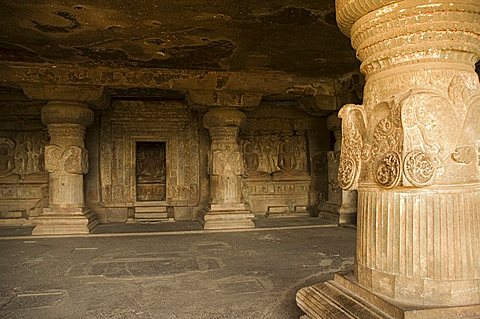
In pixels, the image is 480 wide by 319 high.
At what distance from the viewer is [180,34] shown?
18.6 ft

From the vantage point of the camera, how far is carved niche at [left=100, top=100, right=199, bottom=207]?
9469 mm

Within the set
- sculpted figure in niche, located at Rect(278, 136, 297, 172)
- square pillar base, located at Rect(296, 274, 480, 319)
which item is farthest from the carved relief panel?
sculpted figure in niche, located at Rect(278, 136, 297, 172)

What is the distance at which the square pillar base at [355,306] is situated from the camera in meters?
2.04

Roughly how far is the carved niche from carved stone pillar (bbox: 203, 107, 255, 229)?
1.45 metres

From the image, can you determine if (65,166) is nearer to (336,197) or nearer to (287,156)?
(287,156)

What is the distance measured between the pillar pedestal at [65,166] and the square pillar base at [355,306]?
591 cm

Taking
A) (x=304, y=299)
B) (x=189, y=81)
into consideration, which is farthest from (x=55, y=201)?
(x=304, y=299)

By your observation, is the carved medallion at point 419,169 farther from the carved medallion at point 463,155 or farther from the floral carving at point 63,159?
the floral carving at point 63,159

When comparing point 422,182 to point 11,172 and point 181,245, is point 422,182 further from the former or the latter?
point 11,172

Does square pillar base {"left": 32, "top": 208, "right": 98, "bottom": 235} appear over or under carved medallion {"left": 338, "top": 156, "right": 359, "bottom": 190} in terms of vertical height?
under

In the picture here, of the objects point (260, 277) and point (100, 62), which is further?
point (100, 62)

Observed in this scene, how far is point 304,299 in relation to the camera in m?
2.77

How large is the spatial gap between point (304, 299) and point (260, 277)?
5.79ft

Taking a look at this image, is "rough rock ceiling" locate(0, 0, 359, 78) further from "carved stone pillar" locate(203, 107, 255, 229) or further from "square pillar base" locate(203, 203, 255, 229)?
"square pillar base" locate(203, 203, 255, 229)
